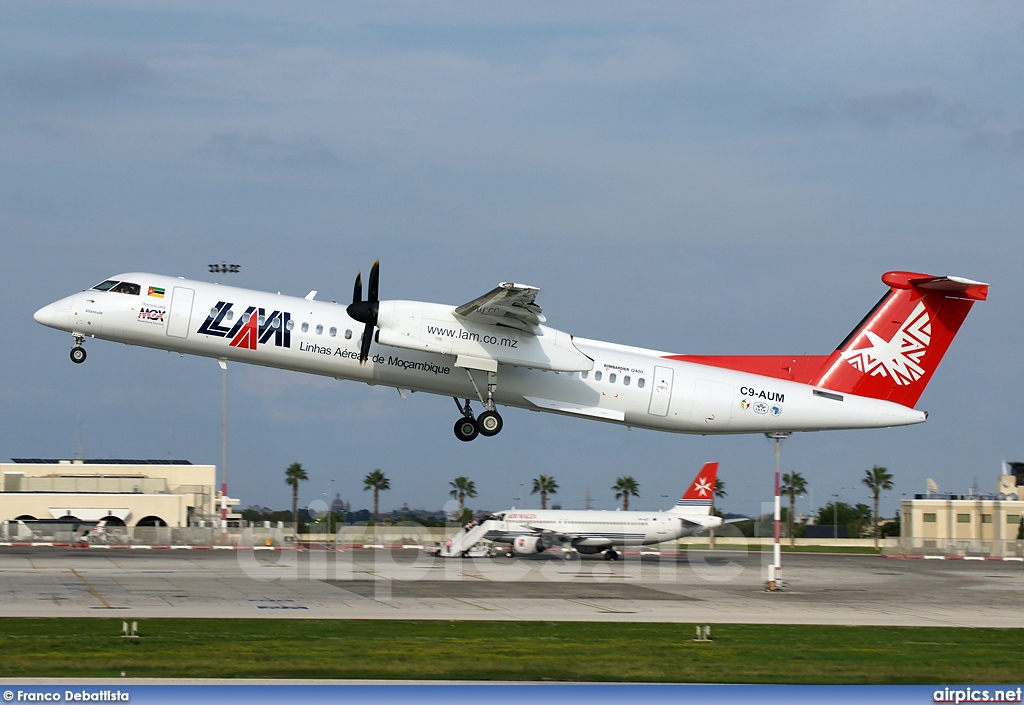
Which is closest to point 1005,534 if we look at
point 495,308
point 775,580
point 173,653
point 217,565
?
point 775,580

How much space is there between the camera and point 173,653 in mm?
23047

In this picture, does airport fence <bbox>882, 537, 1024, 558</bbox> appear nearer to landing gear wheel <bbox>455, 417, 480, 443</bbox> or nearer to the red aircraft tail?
the red aircraft tail

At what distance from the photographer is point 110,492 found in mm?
88750

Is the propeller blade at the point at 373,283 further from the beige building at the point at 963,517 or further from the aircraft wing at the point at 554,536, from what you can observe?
the beige building at the point at 963,517

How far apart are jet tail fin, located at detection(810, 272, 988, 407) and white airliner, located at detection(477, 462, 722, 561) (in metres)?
23.6

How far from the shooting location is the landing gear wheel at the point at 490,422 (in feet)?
104

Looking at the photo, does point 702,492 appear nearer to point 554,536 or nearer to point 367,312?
point 554,536

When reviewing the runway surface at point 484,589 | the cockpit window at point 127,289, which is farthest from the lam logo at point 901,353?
the cockpit window at point 127,289

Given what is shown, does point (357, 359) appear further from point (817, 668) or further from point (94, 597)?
point (817, 668)

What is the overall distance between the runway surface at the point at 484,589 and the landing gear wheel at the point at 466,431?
4771 mm

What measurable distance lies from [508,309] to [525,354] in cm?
154

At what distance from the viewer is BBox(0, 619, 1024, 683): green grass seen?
21891 mm

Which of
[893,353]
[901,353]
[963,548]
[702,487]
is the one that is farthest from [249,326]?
[963,548]

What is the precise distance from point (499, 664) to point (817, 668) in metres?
6.55
